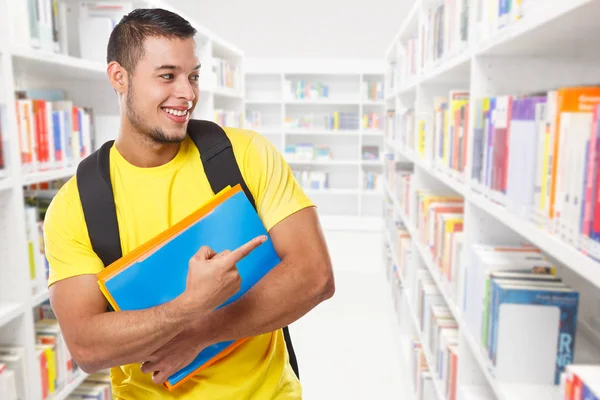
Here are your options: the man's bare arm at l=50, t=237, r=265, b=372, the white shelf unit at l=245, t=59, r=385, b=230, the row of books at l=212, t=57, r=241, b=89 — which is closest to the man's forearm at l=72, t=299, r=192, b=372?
the man's bare arm at l=50, t=237, r=265, b=372

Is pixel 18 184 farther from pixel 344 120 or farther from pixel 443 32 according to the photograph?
pixel 344 120

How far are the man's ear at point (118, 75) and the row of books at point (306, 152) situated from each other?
5662 millimetres

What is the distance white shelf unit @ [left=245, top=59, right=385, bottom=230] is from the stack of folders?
577cm

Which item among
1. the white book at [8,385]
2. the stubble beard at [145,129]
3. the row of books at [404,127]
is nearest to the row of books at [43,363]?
the white book at [8,385]

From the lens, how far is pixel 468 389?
1604 millimetres

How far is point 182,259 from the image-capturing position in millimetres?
1067

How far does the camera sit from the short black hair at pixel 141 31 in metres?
1.18

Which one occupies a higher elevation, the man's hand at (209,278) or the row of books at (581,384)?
the man's hand at (209,278)

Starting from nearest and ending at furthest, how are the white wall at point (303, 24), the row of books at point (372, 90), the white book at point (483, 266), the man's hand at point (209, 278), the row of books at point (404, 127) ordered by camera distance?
the man's hand at point (209, 278), the white book at point (483, 266), the row of books at point (404, 127), the white wall at point (303, 24), the row of books at point (372, 90)

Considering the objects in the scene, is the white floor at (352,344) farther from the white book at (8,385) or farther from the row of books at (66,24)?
the row of books at (66,24)

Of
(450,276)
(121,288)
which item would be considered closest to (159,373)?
(121,288)

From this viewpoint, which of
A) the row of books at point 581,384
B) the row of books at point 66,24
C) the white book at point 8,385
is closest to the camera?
the row of books at point 581,384

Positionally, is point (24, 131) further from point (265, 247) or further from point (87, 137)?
point (265, 247)

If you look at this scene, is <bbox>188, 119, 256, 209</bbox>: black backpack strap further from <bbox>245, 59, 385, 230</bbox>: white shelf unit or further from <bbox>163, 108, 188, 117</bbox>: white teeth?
<bbox>245, 59, 385, 230</bbox>: white shelf unit
